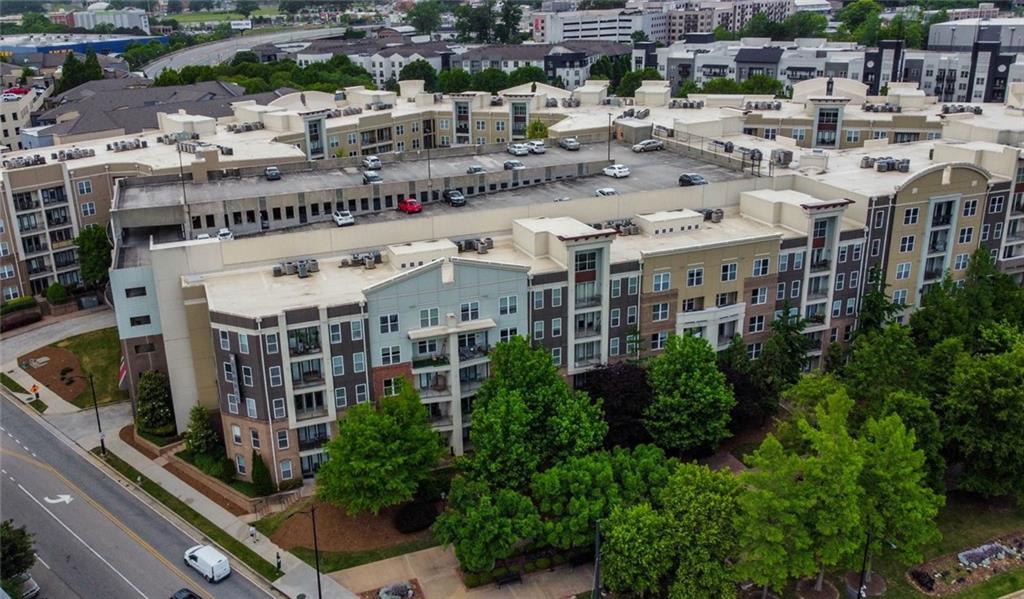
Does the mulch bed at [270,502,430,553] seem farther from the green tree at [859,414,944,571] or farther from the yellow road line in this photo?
the green tree at [859,414,944,571]

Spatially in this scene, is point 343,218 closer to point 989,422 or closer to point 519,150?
point 519,150

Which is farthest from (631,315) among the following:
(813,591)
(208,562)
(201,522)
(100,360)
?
(100,360)

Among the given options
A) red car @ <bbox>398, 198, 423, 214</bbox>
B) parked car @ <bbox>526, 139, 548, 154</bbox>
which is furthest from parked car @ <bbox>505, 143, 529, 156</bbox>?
red car @ <bbox>398, 198, 423, 214</bbox>

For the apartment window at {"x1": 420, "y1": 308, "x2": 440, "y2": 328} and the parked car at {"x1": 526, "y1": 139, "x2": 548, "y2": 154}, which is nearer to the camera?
the apartment window at {"x1": 420, "y1": 308, "x2": 440, "y2": 328}

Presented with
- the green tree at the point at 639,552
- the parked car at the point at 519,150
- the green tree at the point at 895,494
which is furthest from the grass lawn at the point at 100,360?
the green tree at the point at 895,494

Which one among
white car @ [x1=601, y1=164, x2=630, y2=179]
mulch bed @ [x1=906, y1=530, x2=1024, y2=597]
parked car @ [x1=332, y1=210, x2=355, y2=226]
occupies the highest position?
white car @ [x1=601, y1=164, x2=630, y2=179]

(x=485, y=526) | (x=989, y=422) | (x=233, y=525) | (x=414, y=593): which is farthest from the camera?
(x=989, y=422)

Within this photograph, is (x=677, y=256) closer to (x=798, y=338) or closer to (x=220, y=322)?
(x=798, y=338)

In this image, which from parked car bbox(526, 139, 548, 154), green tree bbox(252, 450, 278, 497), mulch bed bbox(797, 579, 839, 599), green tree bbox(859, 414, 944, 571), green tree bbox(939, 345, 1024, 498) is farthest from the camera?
parked car bbox(526, 139, 548, 154)
